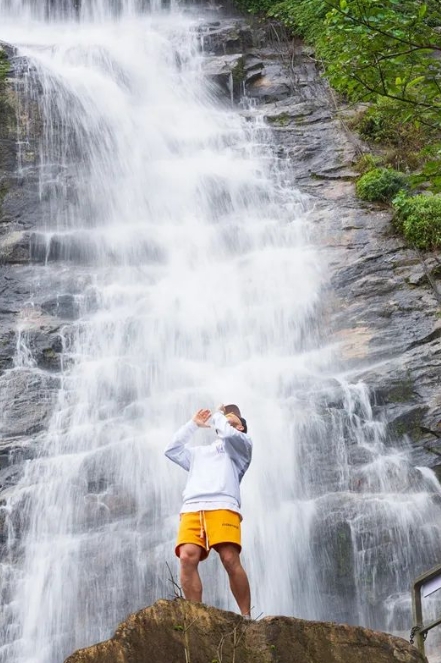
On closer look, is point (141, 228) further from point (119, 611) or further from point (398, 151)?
point (119, 611)

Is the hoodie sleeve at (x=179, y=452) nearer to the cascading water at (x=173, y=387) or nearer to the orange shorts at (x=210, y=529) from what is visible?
the orange shorts at (x=210, y=529)

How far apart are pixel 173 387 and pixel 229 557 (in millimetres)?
4798

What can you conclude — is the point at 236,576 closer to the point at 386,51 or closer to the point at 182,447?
the point at 182,447

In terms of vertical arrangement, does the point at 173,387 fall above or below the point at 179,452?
above

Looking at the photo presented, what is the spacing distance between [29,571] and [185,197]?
8302 mm

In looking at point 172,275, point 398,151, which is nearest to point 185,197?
point 172,275

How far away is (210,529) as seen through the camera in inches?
211

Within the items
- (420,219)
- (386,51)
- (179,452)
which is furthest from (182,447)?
(420,219)

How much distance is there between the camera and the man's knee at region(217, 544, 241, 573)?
5.33 meters

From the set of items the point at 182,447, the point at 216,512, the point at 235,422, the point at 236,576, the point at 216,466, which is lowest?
the point at 236,576

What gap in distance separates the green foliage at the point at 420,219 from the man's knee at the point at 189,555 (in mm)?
7989

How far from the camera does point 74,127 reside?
15.5m

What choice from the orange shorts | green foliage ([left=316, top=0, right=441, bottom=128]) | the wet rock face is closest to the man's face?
the orange shorts

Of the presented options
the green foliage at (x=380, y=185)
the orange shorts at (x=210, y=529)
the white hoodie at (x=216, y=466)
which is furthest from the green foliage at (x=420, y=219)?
the orange shorts at (x=210, y=529)
